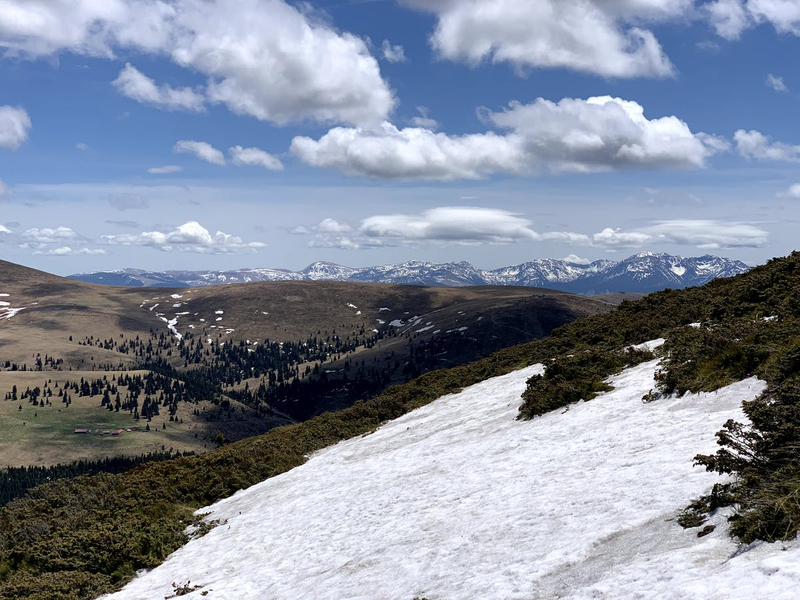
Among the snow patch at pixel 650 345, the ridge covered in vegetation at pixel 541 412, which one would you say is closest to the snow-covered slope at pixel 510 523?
the ridge covered in vegetation at pixel 541 412

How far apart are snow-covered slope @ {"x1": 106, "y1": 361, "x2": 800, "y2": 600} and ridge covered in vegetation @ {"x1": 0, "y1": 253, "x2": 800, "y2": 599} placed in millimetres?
826

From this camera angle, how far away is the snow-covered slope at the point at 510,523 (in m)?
7.95

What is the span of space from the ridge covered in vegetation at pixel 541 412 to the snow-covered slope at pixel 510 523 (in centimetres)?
83

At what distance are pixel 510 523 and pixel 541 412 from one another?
29.4ft

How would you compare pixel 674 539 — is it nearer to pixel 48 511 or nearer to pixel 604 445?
pixel 604 445

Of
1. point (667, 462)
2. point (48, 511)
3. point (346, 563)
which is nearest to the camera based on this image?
point (667, 462)

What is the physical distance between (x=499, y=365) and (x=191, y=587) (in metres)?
23.8

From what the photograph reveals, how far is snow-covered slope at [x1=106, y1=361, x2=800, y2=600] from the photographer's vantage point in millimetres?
7953

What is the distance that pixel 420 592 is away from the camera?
9.71 metres

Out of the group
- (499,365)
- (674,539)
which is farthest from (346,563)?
(499,365)

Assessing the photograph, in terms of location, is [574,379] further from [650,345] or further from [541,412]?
[650,345]

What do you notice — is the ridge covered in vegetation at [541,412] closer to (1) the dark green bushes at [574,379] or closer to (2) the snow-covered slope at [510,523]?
(1) the dark green bushes at [574,379]

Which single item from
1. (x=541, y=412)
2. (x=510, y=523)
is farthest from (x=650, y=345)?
(x=510, y=523)

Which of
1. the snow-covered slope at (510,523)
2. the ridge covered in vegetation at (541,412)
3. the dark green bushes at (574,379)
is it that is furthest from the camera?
the dark green bushes at (574,379)
